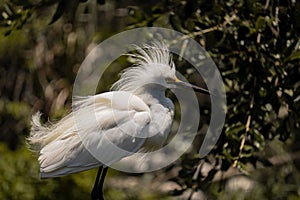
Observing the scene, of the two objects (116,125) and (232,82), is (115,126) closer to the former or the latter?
(116,125)

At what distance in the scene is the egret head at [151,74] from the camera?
1.36 m

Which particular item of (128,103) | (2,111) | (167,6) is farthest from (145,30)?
(2,111)

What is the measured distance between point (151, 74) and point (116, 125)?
10cm

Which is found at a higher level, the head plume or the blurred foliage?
the head plume

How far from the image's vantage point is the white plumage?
4.45 ft

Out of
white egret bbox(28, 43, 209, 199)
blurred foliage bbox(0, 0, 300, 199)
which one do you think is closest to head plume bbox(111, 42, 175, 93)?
white egret bbox(28, 43, 209, 199)

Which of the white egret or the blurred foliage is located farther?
the blurred foliage

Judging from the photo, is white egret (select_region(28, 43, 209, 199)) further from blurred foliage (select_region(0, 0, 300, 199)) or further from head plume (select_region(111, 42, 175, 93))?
blurred foliage (select_region(0, 0, 300, 199))

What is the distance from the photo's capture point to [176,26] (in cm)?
245

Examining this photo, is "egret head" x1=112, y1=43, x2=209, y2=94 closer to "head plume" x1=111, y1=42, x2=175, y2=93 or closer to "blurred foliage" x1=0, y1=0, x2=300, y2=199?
"head plume" x1=111, y1=42, x2=175, y2=93

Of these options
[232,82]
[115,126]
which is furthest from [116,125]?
[232,82]

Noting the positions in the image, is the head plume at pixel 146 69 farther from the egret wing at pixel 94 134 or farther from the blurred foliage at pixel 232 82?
the blurred foliage at pixel 232 82

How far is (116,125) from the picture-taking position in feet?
4.58

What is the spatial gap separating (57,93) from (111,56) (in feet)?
4.85
